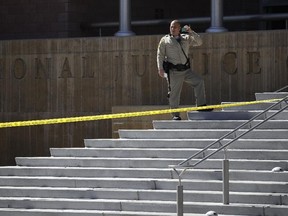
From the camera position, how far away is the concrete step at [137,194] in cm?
1568

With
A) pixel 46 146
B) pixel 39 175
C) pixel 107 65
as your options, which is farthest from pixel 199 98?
pixel 46 146

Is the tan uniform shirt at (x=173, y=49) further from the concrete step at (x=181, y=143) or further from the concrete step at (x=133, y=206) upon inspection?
the concrete step at (x=133, y=206)

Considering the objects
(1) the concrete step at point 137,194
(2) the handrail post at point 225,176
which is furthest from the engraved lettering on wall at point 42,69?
(2) the handrail post at point 225,176

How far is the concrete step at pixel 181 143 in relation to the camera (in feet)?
56.9

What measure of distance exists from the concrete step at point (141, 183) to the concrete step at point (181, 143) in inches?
46.4

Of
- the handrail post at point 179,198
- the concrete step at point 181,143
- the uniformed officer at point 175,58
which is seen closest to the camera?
the handrail post at point 179,198

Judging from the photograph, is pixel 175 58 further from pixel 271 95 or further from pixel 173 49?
pixel 271 95

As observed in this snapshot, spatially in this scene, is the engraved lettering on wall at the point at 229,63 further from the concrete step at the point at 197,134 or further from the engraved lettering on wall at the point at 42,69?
the concrete step at the point at 197,134

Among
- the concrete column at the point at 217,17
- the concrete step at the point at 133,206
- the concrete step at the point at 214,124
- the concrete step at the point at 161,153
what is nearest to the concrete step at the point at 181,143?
the concrete step at the point at 161,153

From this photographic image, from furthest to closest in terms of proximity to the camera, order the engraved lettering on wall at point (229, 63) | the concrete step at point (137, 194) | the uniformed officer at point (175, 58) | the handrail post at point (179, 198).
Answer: the engraved lettering on wall at point (229, 63) → the uniformed officer at point (175, 58) → the concrete step at point (137, 194) → the handrail post at point (179, 198)

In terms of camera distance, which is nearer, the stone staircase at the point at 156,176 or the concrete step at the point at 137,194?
the concrete step at the point at 137,194

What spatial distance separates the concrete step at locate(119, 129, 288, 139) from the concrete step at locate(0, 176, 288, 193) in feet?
5.28

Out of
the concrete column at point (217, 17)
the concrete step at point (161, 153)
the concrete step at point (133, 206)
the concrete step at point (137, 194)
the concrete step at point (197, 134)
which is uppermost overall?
the concrete column at point (217, 17)

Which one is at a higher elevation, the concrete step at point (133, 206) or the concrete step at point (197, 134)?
the concrete step at point (197, 134)
